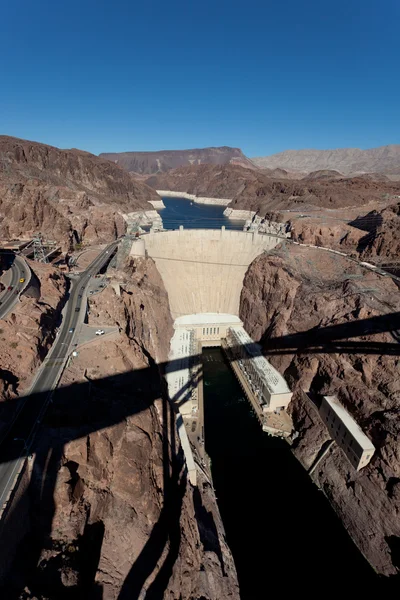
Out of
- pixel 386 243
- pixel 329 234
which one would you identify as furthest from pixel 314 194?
pixel 386 243

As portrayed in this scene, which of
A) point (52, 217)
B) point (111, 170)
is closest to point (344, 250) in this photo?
point (52, 217)

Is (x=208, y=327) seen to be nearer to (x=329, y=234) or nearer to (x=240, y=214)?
(x=329, y=234)

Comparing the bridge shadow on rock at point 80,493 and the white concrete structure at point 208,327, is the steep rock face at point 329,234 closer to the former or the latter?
the white concrete structure at point 208,327

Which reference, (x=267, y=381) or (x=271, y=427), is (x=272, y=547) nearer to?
(x=271, y=427)

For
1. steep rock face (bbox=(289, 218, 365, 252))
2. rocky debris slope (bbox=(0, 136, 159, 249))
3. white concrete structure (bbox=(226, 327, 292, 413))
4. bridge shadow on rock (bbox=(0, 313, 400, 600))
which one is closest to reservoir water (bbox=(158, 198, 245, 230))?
rocky debris slope (bbox=(0, 136, 159, 249))

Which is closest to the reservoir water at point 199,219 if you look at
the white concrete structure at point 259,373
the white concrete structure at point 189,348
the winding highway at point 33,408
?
the white concrete structure at point 189,348
